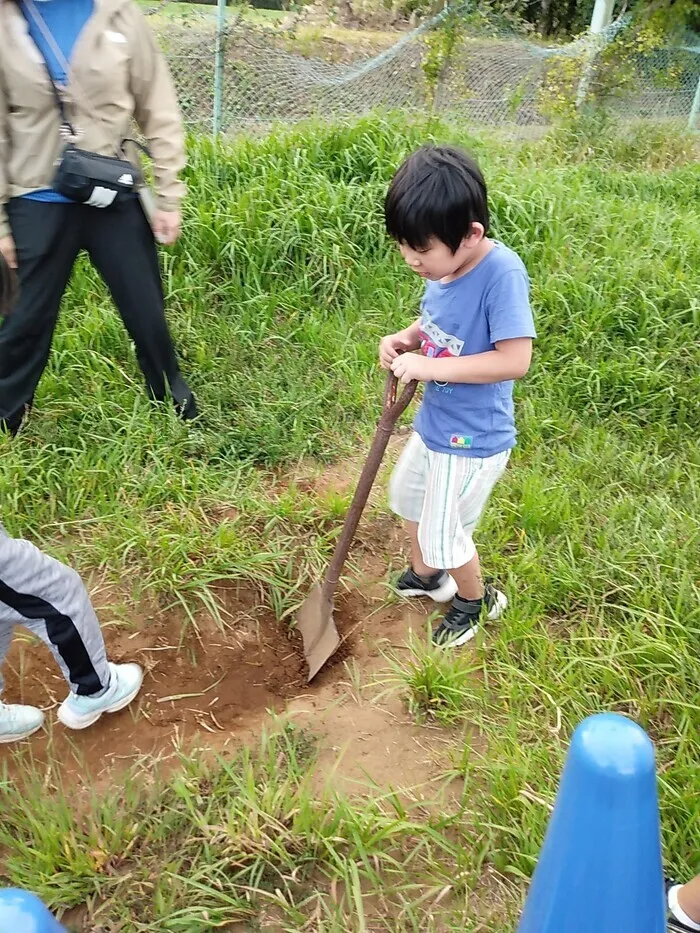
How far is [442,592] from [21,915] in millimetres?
1864

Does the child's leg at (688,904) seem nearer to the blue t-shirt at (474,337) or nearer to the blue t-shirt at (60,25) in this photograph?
the blue t-shirt at (474,337)

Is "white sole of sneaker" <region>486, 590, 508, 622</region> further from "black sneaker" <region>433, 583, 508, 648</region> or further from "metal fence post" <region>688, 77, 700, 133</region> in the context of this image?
"metal fence post" <region>688, 77, 700, 133</region>

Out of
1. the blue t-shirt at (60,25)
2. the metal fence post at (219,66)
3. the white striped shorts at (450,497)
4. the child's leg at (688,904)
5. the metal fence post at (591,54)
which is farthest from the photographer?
the metal fence post at (591,54)

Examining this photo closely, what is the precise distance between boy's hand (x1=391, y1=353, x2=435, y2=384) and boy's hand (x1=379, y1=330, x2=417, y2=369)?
13cm

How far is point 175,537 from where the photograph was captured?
256 cm

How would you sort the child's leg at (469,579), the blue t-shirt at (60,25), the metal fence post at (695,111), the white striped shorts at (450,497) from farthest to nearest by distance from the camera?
the metal fence post at (695,111), the blue t-shirt at (60,25), the child's leg at (469,579), the white striped shorts at (450,497)

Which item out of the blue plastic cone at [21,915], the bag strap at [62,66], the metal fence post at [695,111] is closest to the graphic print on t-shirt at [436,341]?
the bag strap at [62,66]

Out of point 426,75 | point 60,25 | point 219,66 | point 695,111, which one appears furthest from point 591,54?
point 60,25

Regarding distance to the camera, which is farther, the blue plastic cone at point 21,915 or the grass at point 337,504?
the grass at point 337,504

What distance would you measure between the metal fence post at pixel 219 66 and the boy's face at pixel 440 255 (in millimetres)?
3471

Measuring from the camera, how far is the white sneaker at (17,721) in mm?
1981

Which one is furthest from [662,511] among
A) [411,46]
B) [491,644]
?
[411,46]

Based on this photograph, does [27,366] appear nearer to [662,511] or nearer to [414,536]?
[414,536]

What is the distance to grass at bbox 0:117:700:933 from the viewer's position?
1.70 m
